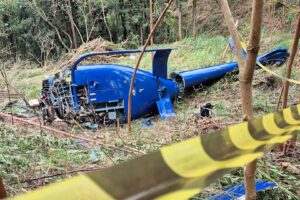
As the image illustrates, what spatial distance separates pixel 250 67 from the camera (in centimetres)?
121

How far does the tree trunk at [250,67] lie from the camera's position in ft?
3.86

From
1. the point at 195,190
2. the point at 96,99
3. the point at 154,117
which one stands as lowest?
the point at 154,117

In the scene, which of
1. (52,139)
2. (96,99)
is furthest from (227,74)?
(52,139)

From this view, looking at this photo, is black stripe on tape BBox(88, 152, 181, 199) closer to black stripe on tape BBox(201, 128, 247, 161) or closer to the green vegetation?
black stripe on tape BBox(201, 128, 247, 161)

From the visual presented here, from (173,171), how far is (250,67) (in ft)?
2.53

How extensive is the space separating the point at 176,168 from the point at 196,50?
1192 centimetres

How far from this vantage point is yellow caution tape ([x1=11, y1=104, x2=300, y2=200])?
47 cm

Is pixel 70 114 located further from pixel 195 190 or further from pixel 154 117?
pixel 195 190

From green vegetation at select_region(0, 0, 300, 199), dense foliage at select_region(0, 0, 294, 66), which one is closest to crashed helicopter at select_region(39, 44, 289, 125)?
green vegetation at select_region(0, 0, 300, 199)

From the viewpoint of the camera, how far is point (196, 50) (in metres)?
12.2

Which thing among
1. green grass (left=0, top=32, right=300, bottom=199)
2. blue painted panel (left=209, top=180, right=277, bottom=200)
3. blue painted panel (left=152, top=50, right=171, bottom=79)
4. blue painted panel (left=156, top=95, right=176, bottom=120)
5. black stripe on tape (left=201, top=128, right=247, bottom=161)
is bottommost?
blue painted panel (left=156, top=95, right=176, bottom=120)

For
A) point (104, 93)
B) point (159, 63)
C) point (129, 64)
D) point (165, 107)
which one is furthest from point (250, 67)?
point (129, 64)

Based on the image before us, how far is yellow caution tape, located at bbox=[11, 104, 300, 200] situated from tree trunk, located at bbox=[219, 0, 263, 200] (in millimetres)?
506

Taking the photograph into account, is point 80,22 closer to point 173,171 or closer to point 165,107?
point 165,107
